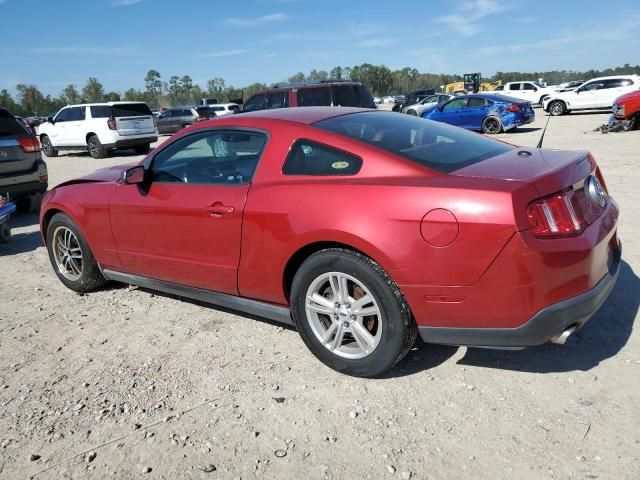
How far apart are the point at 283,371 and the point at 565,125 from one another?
63.2 feet

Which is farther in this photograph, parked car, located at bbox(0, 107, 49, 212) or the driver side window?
parked car, located at bbox(0, 107, 49, 212)

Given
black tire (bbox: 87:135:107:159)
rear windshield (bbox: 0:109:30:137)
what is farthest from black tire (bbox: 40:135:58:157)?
rear windshield (bbox: 0:109:30:137)

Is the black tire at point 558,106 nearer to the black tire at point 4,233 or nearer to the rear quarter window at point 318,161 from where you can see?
the black tire at point 4,233

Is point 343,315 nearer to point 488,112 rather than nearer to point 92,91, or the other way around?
point 488,112

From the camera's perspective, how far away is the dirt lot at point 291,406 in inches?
94.8

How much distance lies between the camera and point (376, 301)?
2.87 m

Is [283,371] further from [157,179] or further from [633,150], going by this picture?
[633,150]

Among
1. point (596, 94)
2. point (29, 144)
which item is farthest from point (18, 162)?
point (596, 94)

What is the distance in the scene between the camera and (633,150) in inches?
435

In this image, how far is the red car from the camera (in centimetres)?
254

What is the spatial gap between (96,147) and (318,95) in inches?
368

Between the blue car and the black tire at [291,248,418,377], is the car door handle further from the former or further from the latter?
the blue car

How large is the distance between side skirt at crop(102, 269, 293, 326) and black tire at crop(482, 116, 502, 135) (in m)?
15.8

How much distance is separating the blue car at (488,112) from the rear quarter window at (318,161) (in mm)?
15759
